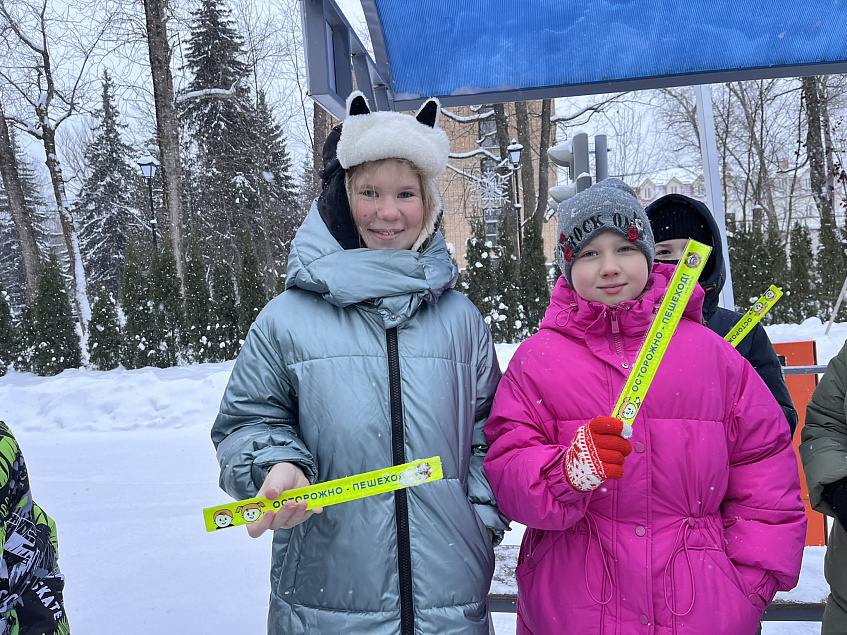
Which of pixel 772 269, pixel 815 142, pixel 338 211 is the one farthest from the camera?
pixel 815 142

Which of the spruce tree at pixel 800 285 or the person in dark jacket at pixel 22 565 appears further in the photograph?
the spruce tree at pixel 800 285

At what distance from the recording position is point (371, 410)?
1.57m

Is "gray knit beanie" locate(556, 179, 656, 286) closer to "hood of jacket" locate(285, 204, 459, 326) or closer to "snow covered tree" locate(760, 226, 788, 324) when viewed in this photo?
"hood of jacket" locate(285, 204, 459, 326)

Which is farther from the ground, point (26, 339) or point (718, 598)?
point (718, 598)

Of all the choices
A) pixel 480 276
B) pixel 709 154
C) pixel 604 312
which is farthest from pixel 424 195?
pixel 480 276

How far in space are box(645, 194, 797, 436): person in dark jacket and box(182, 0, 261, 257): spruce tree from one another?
21.8 meters

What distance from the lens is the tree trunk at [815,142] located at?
15867 millimetres

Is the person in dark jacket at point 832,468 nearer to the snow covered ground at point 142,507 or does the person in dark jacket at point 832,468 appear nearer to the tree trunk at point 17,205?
the snow covered ground at point 142,507

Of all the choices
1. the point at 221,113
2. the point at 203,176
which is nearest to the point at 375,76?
the point at 221,113

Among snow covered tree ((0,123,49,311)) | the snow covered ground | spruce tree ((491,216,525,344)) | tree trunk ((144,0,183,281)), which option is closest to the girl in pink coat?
the snow covered ground

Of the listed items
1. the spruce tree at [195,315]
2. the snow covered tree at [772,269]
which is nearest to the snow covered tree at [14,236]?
the spruce tree at [195,315]

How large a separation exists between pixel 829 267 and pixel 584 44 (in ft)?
42.2

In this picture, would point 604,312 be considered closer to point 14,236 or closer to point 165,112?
point 165,112

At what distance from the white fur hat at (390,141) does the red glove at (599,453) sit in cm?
84
